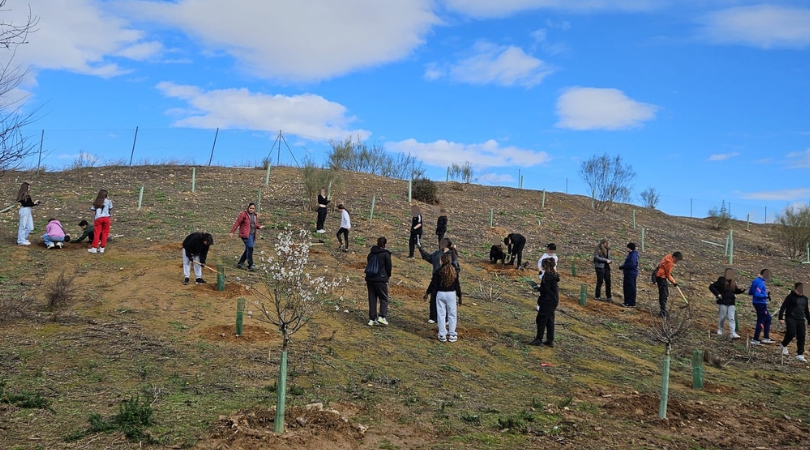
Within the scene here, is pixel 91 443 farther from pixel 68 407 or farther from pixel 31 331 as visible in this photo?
pixel 31 331

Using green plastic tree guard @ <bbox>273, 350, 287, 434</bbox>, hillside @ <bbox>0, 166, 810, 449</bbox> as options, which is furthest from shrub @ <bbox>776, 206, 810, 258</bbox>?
green plastic tree guard @ <bbox>273, 350, 287, 434</bbox>

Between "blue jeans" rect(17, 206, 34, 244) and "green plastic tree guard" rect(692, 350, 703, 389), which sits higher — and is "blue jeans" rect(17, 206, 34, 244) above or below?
above

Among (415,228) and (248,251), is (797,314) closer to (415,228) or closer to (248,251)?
(415,228)

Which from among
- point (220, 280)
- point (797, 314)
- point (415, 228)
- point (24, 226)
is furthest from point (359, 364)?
point (24, 226)

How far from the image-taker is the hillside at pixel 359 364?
6625mm

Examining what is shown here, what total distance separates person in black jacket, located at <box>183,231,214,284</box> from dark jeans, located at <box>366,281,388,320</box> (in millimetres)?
3543

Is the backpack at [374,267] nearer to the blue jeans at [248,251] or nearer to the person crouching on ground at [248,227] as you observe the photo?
the person crouching on ground at [248,227]

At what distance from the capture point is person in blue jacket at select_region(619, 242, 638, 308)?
16344mm

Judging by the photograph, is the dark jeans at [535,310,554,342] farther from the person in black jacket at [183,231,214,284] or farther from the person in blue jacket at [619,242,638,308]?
the person in black jacket at [183,231,214,284]

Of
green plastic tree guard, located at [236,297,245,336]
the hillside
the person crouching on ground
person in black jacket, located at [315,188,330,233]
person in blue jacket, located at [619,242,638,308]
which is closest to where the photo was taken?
the hillside

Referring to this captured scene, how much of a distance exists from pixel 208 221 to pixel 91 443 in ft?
51.1

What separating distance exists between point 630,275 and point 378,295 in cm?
837

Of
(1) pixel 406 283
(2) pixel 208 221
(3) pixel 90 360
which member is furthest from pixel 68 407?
(2) pixel 208 221

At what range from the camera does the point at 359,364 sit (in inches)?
361
